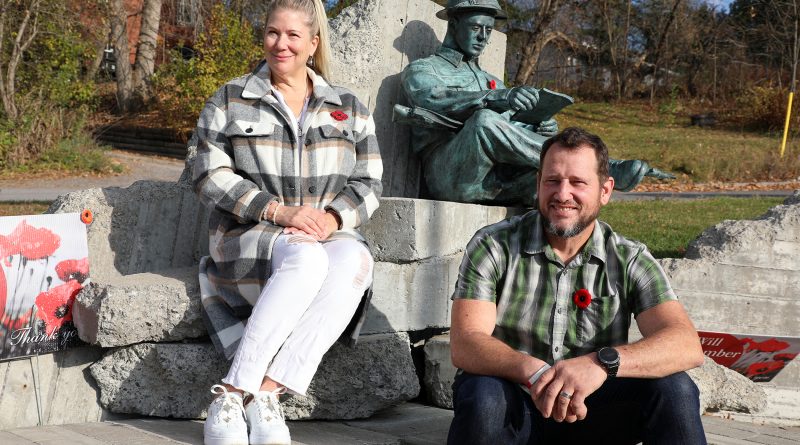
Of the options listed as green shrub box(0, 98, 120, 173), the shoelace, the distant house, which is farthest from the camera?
the distant house

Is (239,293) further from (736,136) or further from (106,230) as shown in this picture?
(736,136)

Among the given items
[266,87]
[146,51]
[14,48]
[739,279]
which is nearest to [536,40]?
[146,51]

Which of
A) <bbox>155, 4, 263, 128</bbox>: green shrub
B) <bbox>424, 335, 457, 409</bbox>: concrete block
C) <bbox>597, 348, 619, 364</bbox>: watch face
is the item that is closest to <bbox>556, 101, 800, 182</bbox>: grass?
<bbox>155, 4, 263, 128</bbox>: green shrub

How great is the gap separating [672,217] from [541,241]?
22.4 ft

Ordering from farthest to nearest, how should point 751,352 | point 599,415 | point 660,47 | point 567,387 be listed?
point 660,47
point 751,352
point 599,415
point 567,387

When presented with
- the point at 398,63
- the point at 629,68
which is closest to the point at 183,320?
the point at 398,63

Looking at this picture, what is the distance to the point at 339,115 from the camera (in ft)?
11.7

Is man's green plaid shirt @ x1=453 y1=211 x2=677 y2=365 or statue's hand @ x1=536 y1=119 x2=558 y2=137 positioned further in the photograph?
statue's hand @ x1=536 y1=119 x2=558 y2=137

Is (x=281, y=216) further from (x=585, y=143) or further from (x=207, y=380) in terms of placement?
(x=585, y=143)

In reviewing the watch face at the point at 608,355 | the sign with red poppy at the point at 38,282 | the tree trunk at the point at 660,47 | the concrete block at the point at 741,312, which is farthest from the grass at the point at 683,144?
the watch face at the point at 608,355

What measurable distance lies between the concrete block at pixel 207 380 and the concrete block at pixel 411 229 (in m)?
0.51

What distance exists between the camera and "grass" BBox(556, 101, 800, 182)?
49.3 feet

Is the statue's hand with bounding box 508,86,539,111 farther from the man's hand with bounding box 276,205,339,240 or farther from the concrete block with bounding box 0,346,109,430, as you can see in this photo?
the concrete block with bounding box 0,346,109,430

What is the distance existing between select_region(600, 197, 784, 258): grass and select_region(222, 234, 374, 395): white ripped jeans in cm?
445
